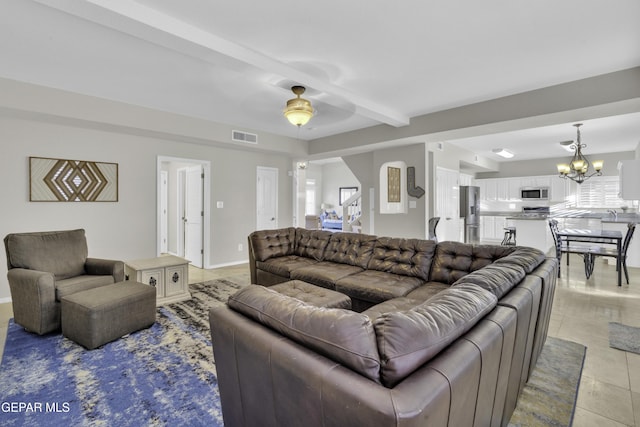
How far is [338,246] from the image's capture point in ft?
12.1

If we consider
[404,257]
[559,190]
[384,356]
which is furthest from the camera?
[559,190]

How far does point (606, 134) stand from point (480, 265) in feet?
17.7

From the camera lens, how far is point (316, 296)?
8.16 ft

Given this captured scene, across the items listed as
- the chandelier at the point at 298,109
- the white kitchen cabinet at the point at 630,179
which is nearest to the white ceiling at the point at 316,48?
the chandelier at the point at 298,109

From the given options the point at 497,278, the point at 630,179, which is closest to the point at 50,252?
the point at 497,278

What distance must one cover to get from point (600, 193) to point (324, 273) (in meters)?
8.59

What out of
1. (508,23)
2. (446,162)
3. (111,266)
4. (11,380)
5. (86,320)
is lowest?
(11,380)

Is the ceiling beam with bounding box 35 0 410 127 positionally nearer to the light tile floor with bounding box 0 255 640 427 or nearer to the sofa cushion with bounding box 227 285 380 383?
the sofa cushion with bounding box 227 285 380 383

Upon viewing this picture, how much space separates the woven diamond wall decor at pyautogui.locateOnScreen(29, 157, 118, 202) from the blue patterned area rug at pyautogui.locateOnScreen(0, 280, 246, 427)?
1.90 metres

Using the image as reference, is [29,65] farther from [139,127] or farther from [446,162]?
[446,162]

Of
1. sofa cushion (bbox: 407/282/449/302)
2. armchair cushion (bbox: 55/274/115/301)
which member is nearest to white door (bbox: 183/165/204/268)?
armchair cushion (bbox: 55/274/115/301)

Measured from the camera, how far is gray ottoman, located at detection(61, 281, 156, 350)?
246 centimetres

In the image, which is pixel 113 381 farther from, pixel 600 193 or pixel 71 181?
pixel 600 193

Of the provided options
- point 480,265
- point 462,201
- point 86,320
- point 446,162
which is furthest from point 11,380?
point 462,201
